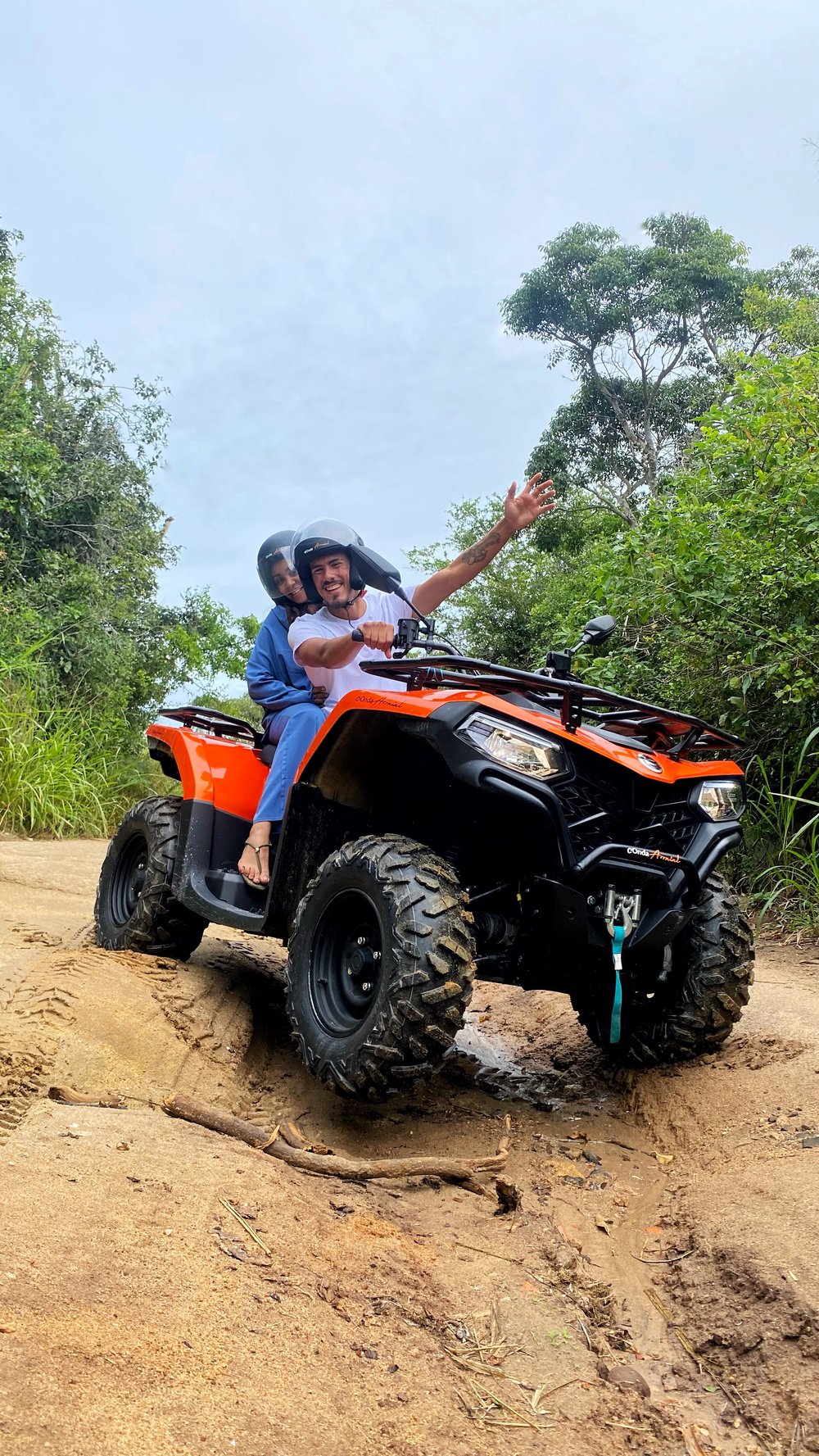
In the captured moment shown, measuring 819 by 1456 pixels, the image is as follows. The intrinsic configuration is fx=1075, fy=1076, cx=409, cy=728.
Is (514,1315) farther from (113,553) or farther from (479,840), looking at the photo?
(113,553)

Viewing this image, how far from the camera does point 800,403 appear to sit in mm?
6395

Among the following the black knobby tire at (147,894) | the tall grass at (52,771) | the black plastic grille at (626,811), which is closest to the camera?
the black plastic grille at (626,811)

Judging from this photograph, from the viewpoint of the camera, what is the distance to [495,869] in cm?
330

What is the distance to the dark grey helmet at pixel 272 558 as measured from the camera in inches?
186

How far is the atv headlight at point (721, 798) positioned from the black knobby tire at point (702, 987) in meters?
0.29

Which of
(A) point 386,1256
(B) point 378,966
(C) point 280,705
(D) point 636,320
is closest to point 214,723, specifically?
(C) point 280,705

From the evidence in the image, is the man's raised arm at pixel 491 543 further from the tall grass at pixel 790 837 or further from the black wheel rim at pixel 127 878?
the tall grass at pixel 790 837

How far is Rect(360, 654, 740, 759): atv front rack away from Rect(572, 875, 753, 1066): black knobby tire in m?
0.45

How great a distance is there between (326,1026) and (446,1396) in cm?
142

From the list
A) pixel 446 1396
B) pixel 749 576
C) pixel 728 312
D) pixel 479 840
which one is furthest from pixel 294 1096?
pixel 728 312

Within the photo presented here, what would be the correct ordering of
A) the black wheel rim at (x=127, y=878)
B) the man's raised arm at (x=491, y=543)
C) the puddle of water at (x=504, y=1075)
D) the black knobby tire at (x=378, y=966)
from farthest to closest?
1. the black wheel rim at (x=127, y=878)
2. the man's raised arm at (x=491, y=543)
3. the puddle of water at (x=504, y=1075)
4. the black knobby tire at (x=378, y=966)

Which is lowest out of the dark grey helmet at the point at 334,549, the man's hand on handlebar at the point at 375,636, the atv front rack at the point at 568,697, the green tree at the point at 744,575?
the atv front rack at the point at 568,697

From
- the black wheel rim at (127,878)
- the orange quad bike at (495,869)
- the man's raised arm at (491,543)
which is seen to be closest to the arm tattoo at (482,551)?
the man's raised arm at (491,543)

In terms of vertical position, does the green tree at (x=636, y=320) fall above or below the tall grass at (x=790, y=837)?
above
